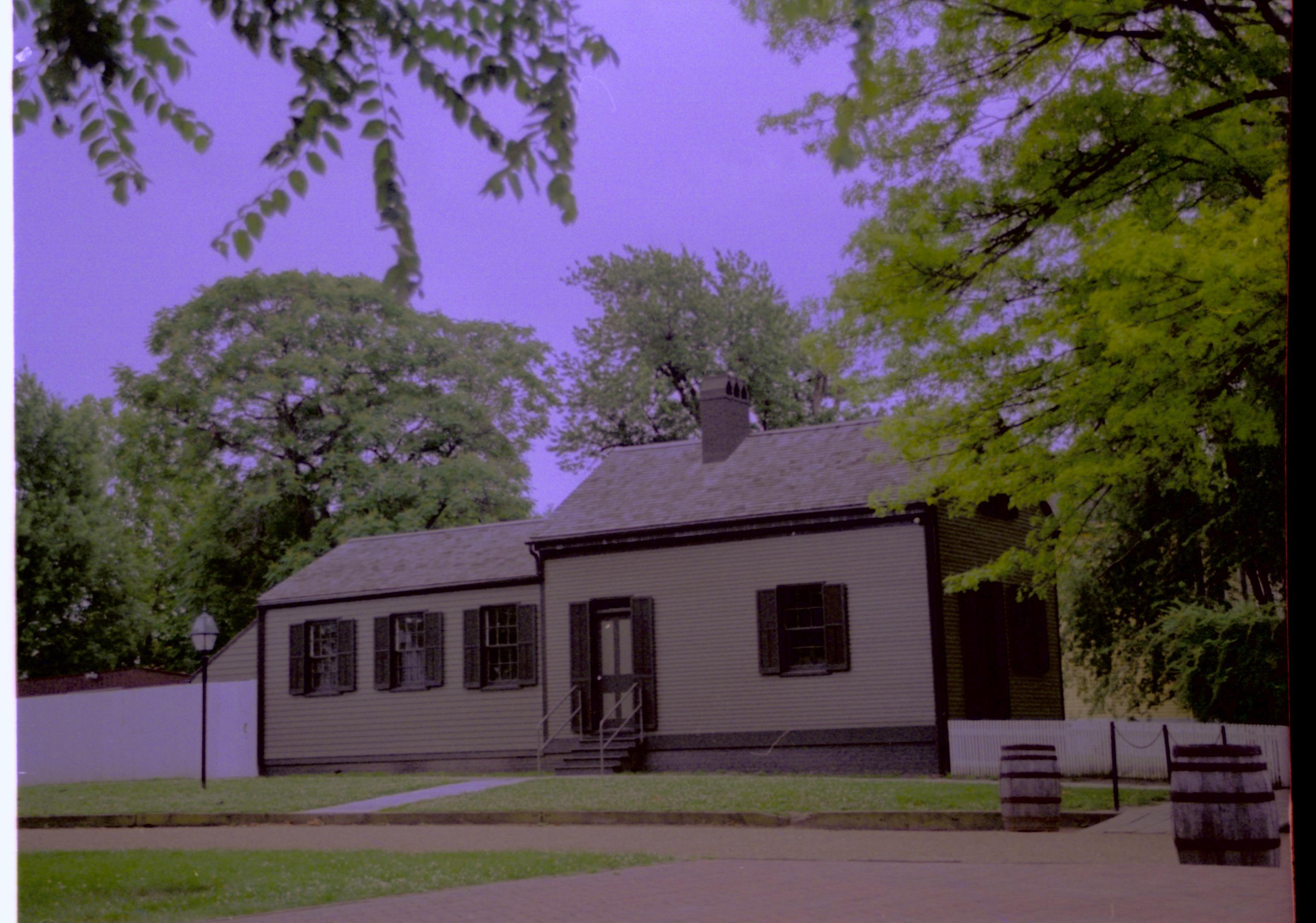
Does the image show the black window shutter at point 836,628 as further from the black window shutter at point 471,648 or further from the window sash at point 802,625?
the black window shutter at point 471,648

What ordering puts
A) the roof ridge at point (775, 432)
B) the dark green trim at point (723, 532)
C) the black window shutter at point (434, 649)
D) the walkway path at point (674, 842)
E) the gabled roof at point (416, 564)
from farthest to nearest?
the black window shutter at point (434, 649)
the dark green trim at point (723, 532)
the roof ridge at point (775, 432)
the gabled roof at point (416, 564)
the walkway path at point (674, 842)

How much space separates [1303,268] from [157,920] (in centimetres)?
527

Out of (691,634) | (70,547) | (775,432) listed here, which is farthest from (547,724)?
(70,547)

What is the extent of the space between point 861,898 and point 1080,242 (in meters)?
4.72

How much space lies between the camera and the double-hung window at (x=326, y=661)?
17.5 m

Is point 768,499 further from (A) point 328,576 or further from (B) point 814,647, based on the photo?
(A) point 328,576

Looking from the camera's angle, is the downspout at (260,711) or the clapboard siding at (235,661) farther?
the downspout at (260,711)

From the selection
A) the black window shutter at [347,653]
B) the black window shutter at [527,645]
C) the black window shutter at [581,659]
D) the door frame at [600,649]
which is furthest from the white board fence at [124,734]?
the door frame at [600,649]

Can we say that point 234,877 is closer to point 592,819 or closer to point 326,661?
point 592,819

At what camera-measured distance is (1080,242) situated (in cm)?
854

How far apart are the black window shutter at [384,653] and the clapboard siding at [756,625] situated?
2.34 m

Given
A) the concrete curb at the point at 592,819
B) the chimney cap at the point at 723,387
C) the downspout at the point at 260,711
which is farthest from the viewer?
the downspout at the point at 260,711

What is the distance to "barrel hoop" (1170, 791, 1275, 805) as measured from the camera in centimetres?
669

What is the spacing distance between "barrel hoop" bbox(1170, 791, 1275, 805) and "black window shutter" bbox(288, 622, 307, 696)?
41.4 ft
